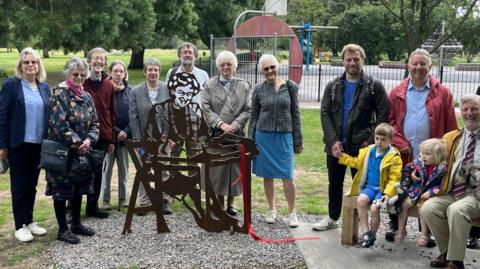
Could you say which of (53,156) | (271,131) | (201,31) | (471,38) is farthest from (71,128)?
(471,38)

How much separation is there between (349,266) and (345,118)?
1305 mm

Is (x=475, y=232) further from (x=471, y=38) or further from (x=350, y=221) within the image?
(x=471, y=38)

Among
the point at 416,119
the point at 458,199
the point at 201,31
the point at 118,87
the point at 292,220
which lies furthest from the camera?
the point at 201,31

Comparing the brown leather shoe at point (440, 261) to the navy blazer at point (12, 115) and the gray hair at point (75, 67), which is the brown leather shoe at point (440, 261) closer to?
the gray hair at point (75, 67)

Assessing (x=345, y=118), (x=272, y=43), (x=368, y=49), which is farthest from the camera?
(x=368, y=49)

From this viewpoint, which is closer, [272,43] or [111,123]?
[111,123]

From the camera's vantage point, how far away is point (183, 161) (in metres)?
5.18

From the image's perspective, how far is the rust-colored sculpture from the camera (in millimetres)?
5109

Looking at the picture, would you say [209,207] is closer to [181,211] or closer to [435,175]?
[181,211]

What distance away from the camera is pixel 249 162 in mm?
5105

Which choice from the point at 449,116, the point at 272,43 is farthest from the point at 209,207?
the point at 272,43

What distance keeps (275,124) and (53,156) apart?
2029 mm

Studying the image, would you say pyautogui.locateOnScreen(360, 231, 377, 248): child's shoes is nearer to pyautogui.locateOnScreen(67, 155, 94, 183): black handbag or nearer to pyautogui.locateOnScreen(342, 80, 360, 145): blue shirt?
pyautogui.locateOnScreen(342, 80, 360, 145): blue shirt

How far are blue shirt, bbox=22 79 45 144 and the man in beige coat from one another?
129 inches
